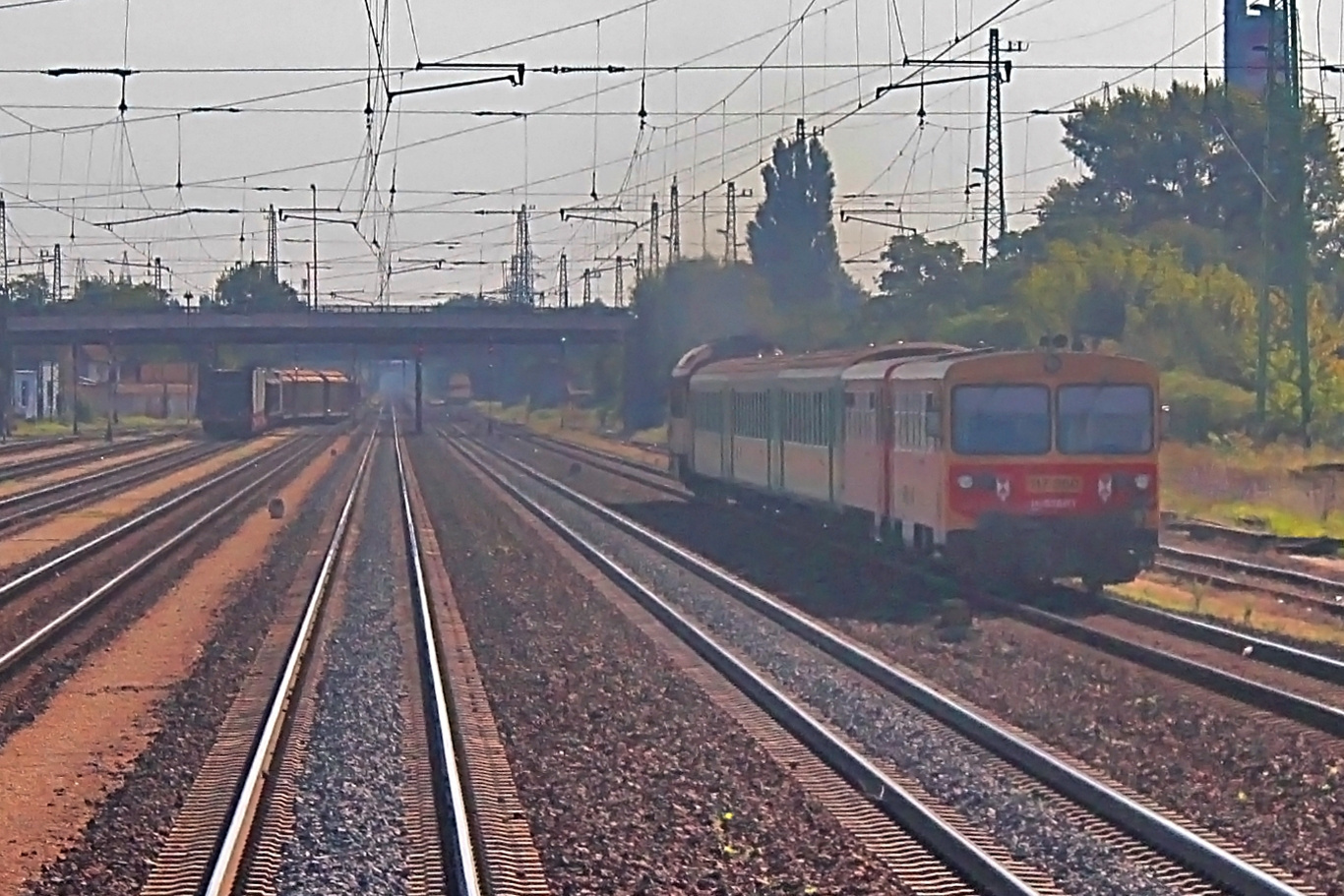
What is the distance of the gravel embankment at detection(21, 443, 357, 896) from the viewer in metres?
9.41

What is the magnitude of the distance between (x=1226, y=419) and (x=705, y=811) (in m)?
39.6

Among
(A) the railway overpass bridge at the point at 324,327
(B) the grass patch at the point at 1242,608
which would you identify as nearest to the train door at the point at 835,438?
(B) the grass patch at the point at 1242,608

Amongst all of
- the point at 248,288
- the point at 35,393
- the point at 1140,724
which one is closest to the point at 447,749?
the point at 1140,724

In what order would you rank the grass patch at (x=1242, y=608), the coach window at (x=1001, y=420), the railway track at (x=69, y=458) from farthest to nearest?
the railway track at (x=69, y=458)
the coach window at (x=1001, y=420)
the grass patch at (x=1242, y=608)

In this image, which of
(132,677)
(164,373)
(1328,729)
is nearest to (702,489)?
(132,677)

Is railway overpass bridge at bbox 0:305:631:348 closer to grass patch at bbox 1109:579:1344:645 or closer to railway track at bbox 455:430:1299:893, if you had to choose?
grass patch at bbox 1109:579:1344:645

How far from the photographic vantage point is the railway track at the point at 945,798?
30.0ft

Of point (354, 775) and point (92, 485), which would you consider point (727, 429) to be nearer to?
point (92, 485)

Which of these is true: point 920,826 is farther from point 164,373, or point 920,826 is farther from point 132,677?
point 164,373

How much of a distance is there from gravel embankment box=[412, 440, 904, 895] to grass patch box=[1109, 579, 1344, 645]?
5.63 meters

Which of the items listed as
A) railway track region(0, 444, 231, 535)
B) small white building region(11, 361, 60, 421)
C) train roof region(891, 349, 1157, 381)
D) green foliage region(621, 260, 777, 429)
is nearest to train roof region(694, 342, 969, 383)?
train roof region(891, 349, 1157, 381)

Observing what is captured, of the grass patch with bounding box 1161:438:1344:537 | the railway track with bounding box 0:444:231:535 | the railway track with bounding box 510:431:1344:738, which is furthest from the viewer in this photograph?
the railway track with bounding box 0:444:231:535

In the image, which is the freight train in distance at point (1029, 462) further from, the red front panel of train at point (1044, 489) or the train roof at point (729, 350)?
the train roof at point (729, 350)

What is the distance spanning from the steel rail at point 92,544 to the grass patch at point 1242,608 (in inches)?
478
